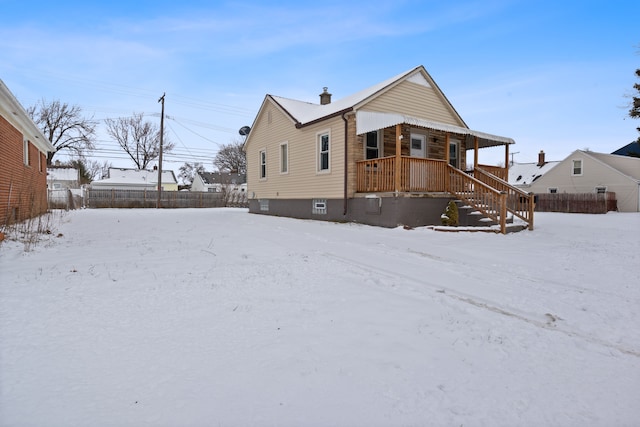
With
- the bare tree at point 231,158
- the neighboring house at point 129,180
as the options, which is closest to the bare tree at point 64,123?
the neighboring house at point 129,180

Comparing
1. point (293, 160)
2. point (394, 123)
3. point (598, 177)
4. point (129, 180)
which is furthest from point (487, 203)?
point (129, 180)

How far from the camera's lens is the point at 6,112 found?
9.31m

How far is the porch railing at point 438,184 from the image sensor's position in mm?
9898

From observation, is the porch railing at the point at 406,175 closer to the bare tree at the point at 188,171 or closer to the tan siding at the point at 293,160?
the tan siding at the point at 293,160

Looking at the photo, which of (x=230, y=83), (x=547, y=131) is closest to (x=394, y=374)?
(x=230, y=83)

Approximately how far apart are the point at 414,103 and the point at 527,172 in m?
31.7

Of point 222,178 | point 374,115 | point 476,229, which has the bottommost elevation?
point 476,229

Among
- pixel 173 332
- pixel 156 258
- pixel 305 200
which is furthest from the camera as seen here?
pixel 305 200

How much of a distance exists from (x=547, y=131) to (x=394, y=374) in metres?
30.6

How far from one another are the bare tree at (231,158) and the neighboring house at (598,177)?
40409 millimetres

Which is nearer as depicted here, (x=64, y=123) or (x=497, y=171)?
(x=497, y=171)

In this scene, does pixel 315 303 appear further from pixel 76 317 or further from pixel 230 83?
pixel 230 83

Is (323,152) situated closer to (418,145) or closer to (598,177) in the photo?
(418,145)

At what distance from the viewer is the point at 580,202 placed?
24719mm
